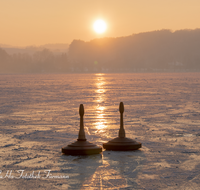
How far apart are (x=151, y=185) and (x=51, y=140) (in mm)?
4318

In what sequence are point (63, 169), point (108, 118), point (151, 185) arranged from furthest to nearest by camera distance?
point (108, 118), point (63, 169), point (151, 185)

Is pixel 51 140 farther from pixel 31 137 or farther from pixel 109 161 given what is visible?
pixel 109 161

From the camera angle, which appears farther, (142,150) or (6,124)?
(6,124)

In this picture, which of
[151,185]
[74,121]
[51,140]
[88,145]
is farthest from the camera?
[74,121]

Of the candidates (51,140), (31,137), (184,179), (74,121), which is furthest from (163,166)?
(74,121)

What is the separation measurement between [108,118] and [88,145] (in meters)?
6.26

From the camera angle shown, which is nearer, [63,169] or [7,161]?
[63,169]

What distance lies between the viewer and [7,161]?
21.9ft

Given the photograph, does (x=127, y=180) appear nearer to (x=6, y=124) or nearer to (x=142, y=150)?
(x=142, y=150)

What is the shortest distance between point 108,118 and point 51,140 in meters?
4.90

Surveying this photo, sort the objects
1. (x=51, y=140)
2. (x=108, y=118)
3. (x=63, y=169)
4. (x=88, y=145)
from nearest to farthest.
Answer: (x=63, y=169) → (x=88, y=145) → (x=51, y=140) → (x=108, y=118)

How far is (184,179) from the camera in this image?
5453 mm

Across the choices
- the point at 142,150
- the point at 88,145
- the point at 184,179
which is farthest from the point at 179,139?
the point at 184,179

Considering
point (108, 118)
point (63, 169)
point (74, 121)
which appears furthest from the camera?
point (108, 118)
